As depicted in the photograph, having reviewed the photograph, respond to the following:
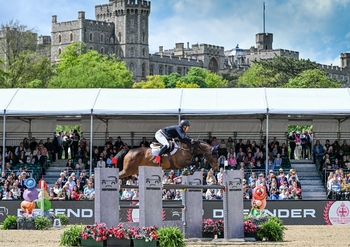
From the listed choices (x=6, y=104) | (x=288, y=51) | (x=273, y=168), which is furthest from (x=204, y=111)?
(x=288, y=51)

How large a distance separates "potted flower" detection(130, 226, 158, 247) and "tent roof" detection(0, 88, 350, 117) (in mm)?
12812

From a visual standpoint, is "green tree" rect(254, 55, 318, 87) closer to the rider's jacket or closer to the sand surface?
the sand surface

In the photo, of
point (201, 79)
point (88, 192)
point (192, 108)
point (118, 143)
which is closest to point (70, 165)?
point (118, 143)

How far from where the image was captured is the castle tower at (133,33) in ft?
515

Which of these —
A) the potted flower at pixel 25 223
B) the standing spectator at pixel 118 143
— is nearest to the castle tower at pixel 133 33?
the standing spectator at pixel 118 143

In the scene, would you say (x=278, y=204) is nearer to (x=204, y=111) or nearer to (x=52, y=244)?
(x=204, y=111)

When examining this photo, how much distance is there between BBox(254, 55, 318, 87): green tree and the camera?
312 ft

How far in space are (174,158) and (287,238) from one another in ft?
11.5

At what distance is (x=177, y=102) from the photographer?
28.4 metres

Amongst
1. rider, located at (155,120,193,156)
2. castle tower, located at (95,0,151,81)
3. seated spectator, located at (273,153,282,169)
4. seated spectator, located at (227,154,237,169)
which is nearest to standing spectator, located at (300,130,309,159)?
seated spectator, located at (273,153,282,169)

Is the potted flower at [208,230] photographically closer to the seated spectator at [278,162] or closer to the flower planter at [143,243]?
the flower planter at [143,243]

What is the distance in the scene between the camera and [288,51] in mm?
192125

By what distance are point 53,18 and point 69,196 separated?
137827 mm

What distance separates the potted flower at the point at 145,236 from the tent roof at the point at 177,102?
1281cm
